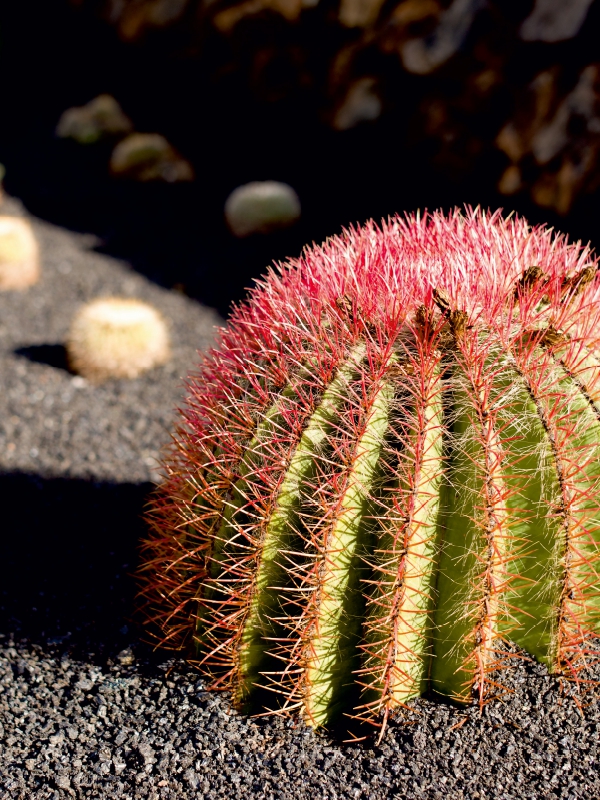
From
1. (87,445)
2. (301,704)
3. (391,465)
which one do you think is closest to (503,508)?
(391,465)

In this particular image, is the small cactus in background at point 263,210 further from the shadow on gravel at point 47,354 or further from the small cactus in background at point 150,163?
the shadow on gravel at point 47,354

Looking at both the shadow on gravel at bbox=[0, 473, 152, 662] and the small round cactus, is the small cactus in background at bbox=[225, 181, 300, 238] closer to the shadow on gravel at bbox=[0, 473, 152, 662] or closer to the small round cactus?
the small round cactus

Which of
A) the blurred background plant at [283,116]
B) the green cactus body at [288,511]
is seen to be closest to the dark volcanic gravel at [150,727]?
the green cactus body at [288,511]

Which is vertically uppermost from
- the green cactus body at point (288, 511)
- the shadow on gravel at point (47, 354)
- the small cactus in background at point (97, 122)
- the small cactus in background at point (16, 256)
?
the small cactus in background at point (97, 122)

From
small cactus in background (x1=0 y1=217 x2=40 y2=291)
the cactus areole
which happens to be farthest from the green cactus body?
small cactus in background (x1=0 y1=217 x2=40 y2=291)

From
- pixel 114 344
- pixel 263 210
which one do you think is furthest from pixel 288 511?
pixel 263 210

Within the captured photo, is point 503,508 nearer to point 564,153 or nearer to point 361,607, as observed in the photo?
point 361,607

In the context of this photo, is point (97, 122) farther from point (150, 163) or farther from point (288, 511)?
point (288, 511)
